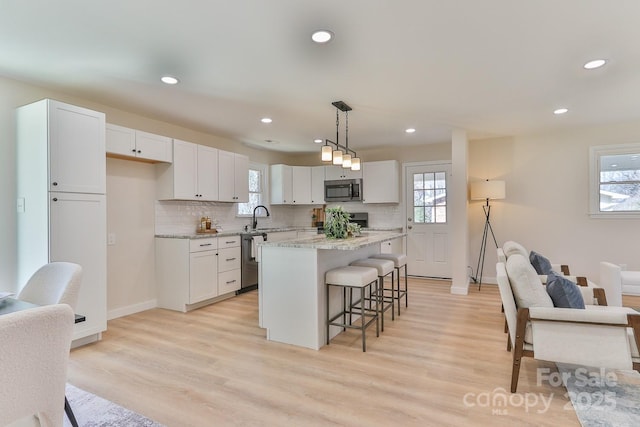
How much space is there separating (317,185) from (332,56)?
4092mm

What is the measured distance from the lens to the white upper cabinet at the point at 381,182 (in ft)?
19.8

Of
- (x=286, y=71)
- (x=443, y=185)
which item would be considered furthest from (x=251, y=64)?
(x=443, y=185)

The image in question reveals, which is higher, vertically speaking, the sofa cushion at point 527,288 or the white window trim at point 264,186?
the white window trim at point 264,186

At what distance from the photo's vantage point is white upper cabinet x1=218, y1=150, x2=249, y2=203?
496 centimetres

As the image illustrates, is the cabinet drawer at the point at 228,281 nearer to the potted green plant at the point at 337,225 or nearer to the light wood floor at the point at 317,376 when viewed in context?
the light wood floor at the point at 317,376

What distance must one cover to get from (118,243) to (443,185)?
5077 mm

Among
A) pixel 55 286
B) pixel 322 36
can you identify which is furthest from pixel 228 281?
pixel 322 36

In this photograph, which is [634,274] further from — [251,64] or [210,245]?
[210,245]

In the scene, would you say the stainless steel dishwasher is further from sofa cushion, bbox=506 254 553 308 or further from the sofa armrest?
the sofa armrest

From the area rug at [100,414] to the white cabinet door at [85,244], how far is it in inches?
39.4

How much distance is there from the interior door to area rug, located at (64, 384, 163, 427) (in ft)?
16.3

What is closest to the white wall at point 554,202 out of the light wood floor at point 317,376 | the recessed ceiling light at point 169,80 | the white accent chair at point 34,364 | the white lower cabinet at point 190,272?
the light wood floor at point 317,376

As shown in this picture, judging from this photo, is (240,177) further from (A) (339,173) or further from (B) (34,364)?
(B) (34,364)

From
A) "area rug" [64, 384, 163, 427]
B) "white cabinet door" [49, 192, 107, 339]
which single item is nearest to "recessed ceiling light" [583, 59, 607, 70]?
"area rug" [64, 384, 163, 427]
